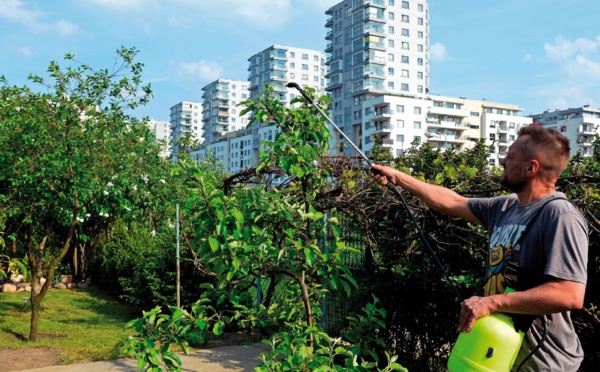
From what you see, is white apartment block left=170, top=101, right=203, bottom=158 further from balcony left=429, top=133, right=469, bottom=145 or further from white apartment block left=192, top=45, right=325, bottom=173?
balcony left=429, top=133, right=469, bottom=145

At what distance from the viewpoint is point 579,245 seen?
2.19 meters

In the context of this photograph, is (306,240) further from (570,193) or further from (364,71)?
(364,71)

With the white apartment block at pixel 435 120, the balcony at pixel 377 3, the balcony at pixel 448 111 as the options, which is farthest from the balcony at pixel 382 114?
the balcony at pixel 377 3

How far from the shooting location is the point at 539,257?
2.29 metres

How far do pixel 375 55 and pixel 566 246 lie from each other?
279ft

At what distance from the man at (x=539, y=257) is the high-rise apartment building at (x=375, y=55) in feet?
261

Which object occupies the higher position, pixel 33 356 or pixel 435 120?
pixel 435 120

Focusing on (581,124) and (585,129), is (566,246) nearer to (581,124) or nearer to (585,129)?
(581,124)

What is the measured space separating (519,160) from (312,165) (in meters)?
1.73

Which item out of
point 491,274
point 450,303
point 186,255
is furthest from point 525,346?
point 186,255

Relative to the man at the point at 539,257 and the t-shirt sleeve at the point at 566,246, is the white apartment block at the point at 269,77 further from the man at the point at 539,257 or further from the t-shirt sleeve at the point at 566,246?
the t-shirt sleeve at the point at 566,246

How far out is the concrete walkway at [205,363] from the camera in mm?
7266

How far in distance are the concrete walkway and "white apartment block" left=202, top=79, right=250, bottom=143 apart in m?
127

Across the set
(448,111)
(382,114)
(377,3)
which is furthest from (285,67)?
(448,111)
